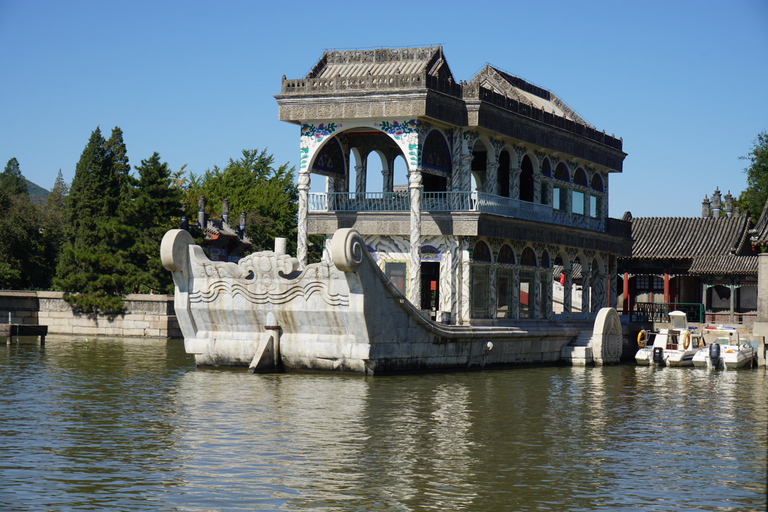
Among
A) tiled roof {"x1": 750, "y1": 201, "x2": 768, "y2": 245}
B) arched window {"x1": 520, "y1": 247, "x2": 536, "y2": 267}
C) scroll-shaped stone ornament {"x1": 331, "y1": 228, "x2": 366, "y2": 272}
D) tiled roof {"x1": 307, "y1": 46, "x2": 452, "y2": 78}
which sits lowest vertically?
scroll-shaped stone ornament {"x1": 331, "y1": 228, "x2": 366, "y2": 272}

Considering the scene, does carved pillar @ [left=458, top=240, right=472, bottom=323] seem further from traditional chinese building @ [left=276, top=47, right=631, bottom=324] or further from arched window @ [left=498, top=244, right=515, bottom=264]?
arched window @ [left=498, top=244, right=515, bottom=264]

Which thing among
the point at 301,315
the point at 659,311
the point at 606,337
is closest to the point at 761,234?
the point at 606,337

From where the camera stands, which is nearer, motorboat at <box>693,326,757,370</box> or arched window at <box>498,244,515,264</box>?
arched window at <box>498,244,515,264</box>

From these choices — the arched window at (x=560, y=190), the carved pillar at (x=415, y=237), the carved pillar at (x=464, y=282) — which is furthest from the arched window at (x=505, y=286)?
the arched window at (x=560, y=190)

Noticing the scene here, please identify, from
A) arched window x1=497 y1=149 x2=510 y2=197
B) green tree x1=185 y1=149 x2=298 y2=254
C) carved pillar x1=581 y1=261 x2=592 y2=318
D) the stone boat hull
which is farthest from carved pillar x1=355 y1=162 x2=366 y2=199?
green tree x1=185 y1=149 x2=298 y2=254

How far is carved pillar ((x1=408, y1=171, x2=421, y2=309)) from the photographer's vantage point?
90.1ft

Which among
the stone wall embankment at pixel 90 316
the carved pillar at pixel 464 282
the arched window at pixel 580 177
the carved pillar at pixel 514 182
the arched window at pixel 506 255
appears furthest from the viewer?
the stone wall embankment at pixel 90 316

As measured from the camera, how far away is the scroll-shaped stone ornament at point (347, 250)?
72.2 feet

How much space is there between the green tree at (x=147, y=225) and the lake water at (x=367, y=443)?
17.0m

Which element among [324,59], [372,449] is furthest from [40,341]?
[372,449]

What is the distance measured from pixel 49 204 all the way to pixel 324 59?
44571 millimetres

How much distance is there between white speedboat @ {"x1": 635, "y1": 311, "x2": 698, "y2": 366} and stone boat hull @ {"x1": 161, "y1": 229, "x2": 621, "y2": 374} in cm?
1046

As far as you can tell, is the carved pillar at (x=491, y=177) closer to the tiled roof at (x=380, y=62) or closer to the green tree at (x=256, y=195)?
the tiled roof at (x=380, y=62)

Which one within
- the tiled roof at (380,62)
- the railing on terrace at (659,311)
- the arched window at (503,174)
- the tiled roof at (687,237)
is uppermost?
the tiled roof at (380,62)
